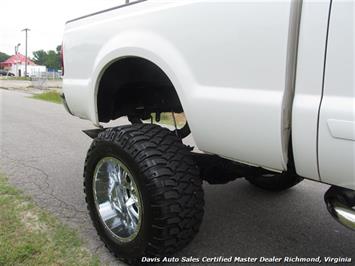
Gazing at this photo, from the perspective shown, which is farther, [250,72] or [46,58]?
[46,58]

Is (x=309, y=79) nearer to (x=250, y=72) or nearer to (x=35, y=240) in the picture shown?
(x=250, y=72)

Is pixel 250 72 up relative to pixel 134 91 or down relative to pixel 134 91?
up

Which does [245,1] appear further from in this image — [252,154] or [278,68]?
[252,154]

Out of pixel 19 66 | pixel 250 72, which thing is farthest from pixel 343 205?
pixel 19 66

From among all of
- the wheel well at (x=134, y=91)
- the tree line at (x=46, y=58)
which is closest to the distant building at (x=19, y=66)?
the tree line at (x=46, y=58)

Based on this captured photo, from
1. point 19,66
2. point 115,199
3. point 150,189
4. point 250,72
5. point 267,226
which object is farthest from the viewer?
point 19,66

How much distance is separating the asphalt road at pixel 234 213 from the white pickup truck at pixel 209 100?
1.54 feet

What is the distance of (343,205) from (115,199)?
1505 millimetres

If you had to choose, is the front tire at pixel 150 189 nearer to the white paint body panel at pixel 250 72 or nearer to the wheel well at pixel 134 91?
the white paint body panel at pixel 250 72

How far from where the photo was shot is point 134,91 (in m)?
3.38

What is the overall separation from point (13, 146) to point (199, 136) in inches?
186

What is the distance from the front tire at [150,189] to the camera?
7.24ft

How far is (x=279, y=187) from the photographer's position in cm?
388

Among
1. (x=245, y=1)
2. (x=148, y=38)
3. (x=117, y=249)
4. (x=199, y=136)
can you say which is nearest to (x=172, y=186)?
(x=199, y=136)
